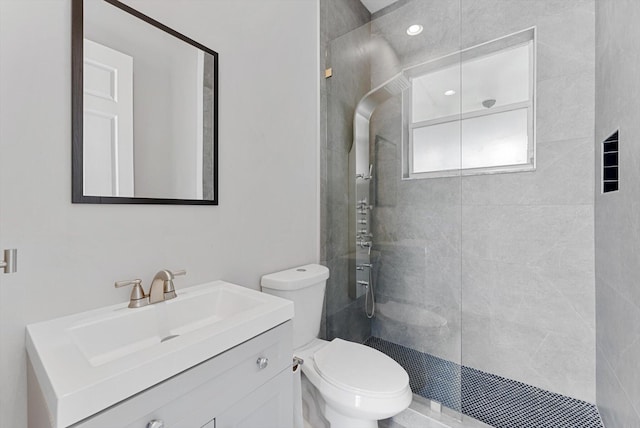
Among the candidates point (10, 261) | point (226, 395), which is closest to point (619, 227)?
point (226, 395)

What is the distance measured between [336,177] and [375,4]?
149cm

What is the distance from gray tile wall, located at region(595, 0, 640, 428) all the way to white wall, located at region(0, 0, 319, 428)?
57.5 inches

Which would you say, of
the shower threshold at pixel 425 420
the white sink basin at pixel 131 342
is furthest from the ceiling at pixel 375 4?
the shower threshold at pixel 425 420

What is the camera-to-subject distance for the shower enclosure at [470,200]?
1656mm

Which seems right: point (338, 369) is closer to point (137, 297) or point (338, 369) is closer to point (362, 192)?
point (137, 297)

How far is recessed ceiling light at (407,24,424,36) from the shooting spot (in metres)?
1.91

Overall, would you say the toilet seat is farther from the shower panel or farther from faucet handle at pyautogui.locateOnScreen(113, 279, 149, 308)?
faucet handle at pyautogui.locateOnScreen(113, 279, 149, 308)

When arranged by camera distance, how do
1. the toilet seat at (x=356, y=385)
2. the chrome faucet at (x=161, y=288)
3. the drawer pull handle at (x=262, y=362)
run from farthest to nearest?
the toilet seat at (x=356, y=385)
the chrome faucet at (x=161, y=288)
the drawer pull handle at (x=262, y=362)

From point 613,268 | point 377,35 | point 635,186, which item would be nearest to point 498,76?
point 377,35

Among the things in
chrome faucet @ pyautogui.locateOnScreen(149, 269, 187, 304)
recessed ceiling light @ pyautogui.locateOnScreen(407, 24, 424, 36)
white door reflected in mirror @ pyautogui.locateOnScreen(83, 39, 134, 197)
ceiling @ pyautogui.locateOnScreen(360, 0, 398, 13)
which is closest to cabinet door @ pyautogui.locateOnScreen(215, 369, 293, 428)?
chrome faucet @ pyautogui.locateOnScreen(149, 269, 187, 304)

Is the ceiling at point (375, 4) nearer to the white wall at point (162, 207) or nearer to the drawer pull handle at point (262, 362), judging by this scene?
the white wall at point (162, 207)

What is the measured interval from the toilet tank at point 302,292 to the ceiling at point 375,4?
2.14m

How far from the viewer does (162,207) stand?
111 cm

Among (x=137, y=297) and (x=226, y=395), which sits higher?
(x=137, y=297)
